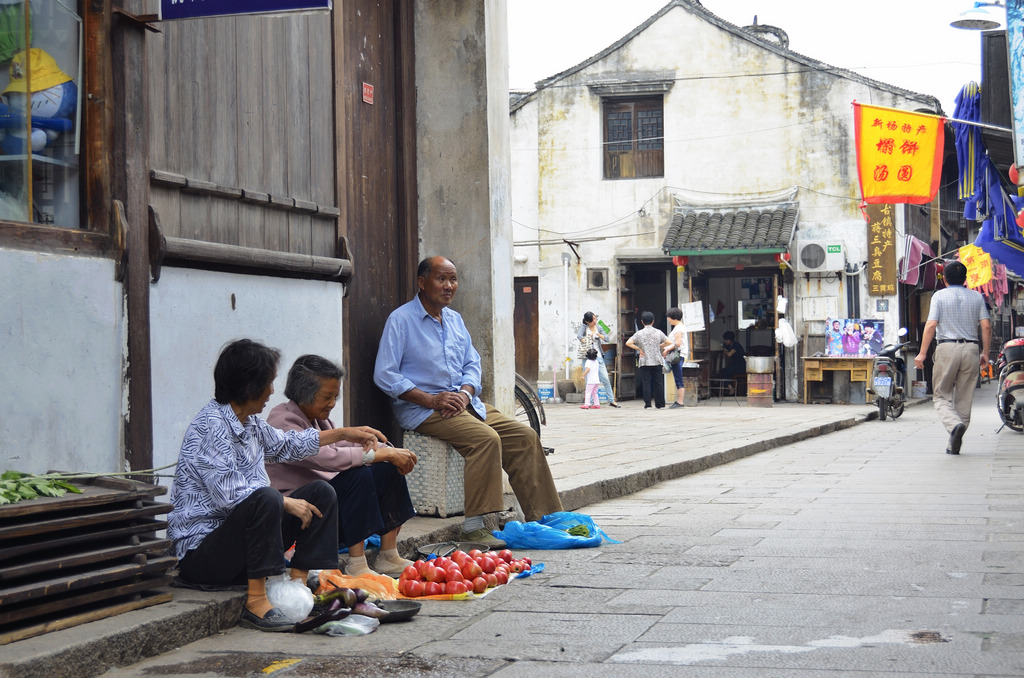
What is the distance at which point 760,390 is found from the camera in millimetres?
20281

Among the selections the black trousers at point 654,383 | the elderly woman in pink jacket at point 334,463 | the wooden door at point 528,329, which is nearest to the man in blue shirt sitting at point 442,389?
the elderly woman in pink jacket at point 334,463

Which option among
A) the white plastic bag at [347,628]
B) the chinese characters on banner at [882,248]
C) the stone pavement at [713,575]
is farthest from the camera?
the chinese characters on banner at [882,248]

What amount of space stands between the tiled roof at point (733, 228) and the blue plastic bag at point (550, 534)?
15.2 metres

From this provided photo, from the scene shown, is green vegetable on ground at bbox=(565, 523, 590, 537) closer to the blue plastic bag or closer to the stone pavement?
the blue plastic bag

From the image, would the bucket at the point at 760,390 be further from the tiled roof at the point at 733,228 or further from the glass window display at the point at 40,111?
the glass window display at the point at 40,111

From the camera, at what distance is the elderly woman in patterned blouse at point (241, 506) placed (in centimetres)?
409

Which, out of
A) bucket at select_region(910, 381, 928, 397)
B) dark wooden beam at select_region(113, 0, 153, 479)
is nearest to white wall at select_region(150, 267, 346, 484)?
dark wooden beam at select_region(113, 0, 153, 479)

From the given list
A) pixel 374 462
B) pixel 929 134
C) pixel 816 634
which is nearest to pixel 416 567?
pixel 374 462

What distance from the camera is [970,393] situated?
34.3 feet

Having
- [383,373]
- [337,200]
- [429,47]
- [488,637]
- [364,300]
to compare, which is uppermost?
[429,47]

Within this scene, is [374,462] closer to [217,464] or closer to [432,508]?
[217,464]

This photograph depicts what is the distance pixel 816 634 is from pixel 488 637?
3.77ft

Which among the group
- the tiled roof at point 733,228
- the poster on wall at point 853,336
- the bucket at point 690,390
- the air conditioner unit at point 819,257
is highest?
the tiled roof at point 733,228

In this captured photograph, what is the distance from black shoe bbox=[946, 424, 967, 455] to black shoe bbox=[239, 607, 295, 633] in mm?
8315
